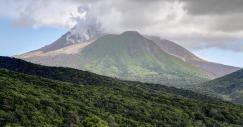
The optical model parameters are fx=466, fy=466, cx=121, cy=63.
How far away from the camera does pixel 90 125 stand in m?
177
